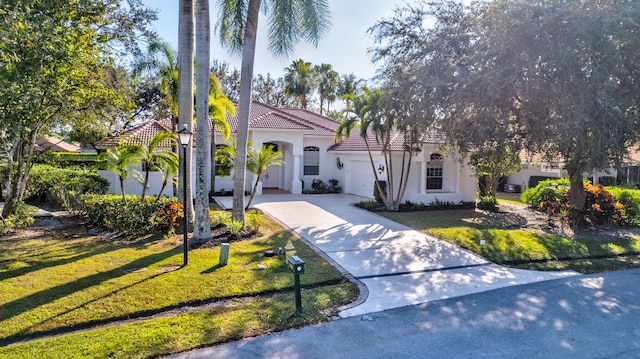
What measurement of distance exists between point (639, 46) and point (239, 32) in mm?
11457

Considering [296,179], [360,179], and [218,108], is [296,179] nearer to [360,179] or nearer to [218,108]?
[360,179]

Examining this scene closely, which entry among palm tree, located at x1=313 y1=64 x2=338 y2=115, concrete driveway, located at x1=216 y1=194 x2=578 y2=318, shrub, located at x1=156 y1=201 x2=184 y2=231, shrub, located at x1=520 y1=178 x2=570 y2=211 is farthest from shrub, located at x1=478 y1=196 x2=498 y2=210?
palm tree, located at x1=313 y1=64 x2=338 y2=115

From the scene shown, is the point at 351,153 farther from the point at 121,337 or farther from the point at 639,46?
the point at 121,337

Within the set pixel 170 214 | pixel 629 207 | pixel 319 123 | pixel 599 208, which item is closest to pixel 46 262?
pixel 170 214

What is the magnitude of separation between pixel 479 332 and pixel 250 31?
31.7 feet

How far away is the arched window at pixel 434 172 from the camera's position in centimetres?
1905

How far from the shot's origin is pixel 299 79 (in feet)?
126

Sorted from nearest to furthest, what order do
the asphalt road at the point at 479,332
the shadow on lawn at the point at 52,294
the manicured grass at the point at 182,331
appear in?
1. the manicured grass at the point at 182,331
2. the asphalt road at the point at 479,332
3. the shadow on lawn at the point at 52,294

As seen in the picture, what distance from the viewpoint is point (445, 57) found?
11.6 m

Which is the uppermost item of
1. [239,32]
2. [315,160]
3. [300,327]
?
[239,32]

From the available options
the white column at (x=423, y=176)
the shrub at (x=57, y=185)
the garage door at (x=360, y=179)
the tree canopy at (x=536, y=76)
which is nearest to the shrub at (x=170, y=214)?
the shrub at (x=57, y=185)

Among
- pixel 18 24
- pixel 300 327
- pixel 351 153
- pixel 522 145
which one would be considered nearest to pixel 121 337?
pixel 300 327

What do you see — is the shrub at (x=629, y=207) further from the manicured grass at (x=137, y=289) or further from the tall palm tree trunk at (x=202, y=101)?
the tall palm tree trunk at (x=202, y=101)

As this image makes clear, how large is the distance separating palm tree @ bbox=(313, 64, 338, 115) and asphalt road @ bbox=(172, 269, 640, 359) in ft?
119
